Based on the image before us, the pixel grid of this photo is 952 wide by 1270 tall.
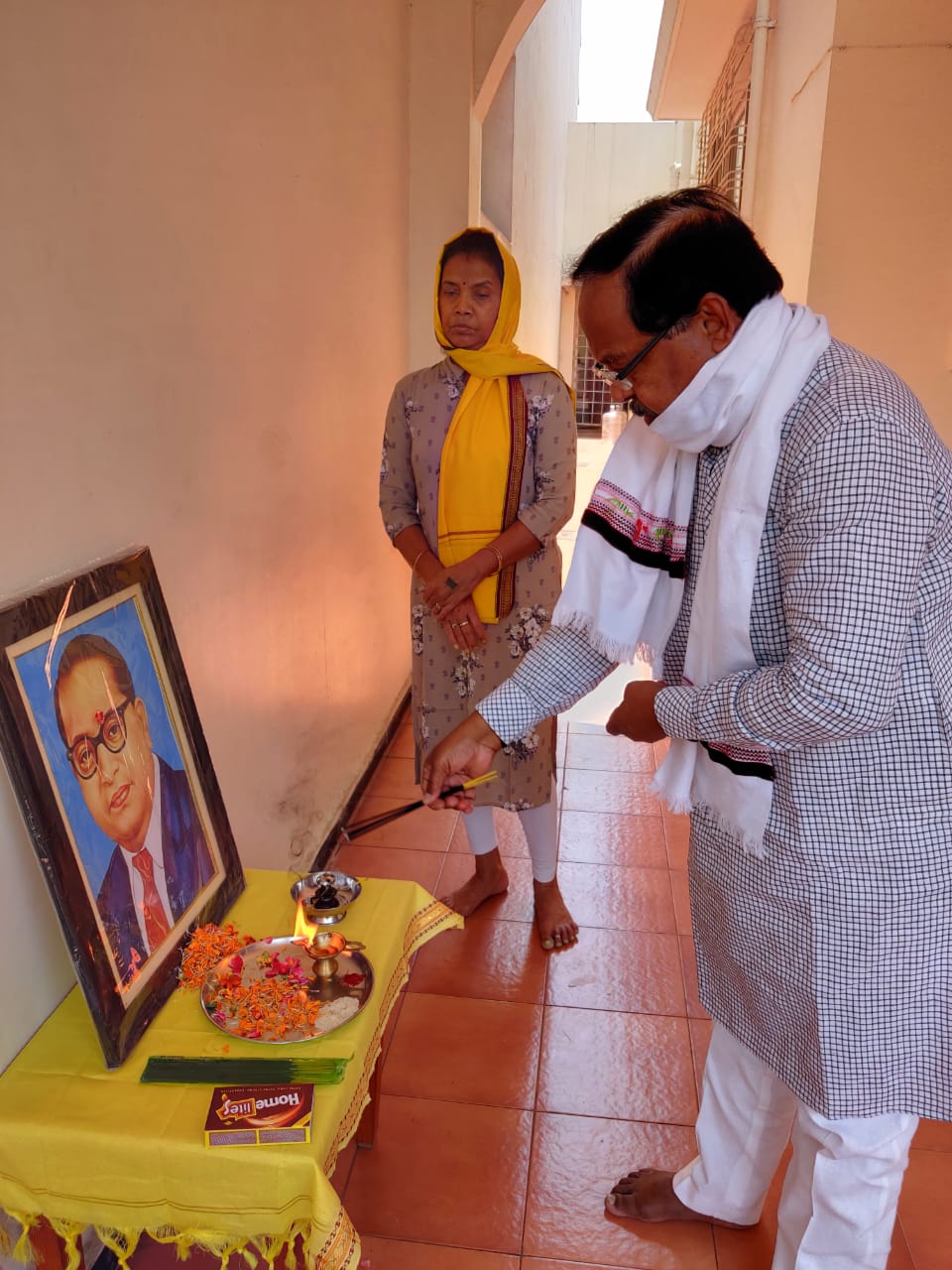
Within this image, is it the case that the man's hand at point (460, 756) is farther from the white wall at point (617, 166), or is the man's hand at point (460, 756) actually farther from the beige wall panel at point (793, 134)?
the white wall at point (617, 166)

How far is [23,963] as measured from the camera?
4.29 ft

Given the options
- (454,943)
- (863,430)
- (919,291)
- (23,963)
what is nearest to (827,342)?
(863,430)

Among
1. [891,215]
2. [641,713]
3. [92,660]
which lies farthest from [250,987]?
[891,215]

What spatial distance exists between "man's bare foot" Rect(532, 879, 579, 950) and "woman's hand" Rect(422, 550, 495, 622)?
790 millimetres

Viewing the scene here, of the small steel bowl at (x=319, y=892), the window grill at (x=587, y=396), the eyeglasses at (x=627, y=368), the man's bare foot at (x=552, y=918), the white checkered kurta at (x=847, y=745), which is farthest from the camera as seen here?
the window grill at (x=587, y=396)

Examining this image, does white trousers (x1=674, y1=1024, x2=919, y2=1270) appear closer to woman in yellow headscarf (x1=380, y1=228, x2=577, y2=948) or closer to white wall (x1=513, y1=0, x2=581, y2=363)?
woman in yellow headscarf (x1=380, y1=228, x2=577, y2=948)

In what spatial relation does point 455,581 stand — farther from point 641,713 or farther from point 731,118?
point 731,118

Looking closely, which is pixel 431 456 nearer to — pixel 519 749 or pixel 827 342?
pixel 519 749

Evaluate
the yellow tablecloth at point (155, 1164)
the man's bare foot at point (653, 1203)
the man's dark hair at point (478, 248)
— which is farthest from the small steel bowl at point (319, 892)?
the man's dark hair at point (478, 248)

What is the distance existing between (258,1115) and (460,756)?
57 centimetres

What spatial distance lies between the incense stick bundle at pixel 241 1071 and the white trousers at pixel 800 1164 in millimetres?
668

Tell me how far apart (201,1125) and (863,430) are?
42.8 inches

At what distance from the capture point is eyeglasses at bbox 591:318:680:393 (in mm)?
1184

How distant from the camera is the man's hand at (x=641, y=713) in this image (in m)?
1.36
